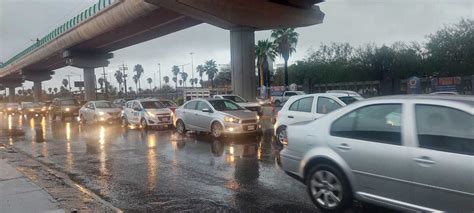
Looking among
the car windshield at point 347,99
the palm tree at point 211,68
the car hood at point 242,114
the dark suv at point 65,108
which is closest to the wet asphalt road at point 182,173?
the car hood at point 242,114

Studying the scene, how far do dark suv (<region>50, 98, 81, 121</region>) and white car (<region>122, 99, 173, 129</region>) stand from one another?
39.7ft

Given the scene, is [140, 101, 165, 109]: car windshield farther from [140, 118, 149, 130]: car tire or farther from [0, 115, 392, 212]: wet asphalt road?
[0, 115, 392, 212]: wet asphalt road

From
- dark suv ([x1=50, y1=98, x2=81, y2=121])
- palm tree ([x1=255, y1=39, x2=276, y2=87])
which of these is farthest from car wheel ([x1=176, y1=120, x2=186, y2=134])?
palm tree ([x1=255, y1=39, x2=276, y2=87])

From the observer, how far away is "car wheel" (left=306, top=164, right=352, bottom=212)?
5629 millimetres

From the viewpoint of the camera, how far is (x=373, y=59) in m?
49.4

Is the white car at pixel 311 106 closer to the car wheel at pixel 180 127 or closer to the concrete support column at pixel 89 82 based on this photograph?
the car wheel at pixel 180 127

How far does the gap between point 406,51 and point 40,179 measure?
46185mm

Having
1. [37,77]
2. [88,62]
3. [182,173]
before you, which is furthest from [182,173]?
[37,77]

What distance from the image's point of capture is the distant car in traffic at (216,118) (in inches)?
608

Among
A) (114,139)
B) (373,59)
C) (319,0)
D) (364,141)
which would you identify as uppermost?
(319,0)

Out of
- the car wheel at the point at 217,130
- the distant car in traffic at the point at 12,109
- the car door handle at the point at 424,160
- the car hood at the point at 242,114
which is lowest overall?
the distant car in traffic at the point at 12,109

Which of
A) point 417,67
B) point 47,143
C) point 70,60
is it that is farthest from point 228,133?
point 70,60

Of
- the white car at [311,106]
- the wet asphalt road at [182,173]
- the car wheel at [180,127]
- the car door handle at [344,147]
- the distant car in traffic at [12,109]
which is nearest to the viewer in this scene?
the car door handle at [344,147]

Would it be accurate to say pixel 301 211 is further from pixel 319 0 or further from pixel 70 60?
pixel 70 60
